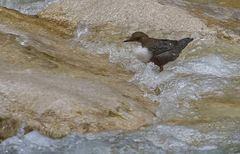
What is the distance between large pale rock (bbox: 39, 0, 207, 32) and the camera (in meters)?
10.7

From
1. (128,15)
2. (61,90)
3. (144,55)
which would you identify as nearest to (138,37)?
(144,55)

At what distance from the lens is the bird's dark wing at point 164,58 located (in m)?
9.34

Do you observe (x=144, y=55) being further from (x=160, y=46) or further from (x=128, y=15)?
(x=128, y=15)

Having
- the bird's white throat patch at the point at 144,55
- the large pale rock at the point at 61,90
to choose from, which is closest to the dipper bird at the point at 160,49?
the bird's white throat patch at the point at 144,55

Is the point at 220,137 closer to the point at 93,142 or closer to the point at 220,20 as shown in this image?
the point at 93,142

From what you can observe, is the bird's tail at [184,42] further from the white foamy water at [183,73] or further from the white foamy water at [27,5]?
the white foamy water at [27,5]

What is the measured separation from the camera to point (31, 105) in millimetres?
7133

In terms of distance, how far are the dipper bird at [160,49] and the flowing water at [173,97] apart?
4.2 inches

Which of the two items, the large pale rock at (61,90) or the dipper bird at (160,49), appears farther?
A: the dipper bird at (160,49)

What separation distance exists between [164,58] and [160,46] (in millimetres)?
258

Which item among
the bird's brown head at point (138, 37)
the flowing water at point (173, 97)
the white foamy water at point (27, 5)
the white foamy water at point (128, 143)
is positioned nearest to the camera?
the white foamy water at point (128, 143)

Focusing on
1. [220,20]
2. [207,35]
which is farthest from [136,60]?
[220,20]

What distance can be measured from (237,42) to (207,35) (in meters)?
0.50

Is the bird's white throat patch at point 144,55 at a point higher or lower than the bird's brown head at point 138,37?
lower
